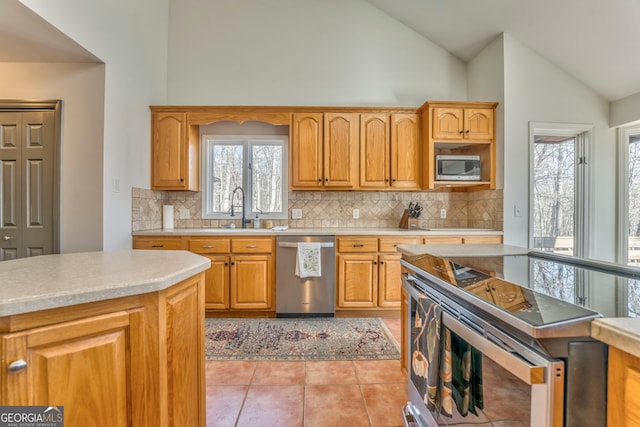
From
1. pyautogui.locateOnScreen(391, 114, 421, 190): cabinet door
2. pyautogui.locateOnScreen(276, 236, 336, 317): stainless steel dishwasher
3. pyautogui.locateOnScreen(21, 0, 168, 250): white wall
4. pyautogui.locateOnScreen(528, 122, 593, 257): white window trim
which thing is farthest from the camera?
pyautogui.locateOnScreen(391, 114, 421, 190): cabinet door

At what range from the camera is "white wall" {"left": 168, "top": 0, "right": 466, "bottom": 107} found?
11.3 ft

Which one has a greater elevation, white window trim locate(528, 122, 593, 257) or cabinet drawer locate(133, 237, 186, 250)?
white window trim locate(528, 122, 593, 257)

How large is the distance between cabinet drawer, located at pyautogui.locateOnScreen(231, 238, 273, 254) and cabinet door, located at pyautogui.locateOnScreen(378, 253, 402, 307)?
3.85 ft

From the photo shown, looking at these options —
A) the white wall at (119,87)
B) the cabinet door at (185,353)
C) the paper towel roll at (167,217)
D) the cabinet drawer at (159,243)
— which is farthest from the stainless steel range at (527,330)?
the paper towel roll at (167,217)

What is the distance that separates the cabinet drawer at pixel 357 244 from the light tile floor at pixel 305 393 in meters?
1.11

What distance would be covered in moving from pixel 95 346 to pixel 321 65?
11.6ft

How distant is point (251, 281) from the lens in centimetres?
288

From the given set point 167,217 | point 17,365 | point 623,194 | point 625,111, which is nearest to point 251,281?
point 167,217

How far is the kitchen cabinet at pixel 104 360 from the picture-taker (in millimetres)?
737

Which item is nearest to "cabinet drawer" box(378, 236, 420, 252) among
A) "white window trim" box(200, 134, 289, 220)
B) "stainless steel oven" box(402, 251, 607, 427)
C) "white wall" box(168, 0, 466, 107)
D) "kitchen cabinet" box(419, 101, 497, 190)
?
"kitchen cabinet" box(419, 101, 497, 190)

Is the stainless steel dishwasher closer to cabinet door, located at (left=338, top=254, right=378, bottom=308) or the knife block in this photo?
cabinet door, located at (left=338, top=254, right=378, bottom=308)

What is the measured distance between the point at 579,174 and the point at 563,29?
4.86 feet

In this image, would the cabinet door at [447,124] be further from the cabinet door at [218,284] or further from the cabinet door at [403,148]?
the cabinet door at [218,284]

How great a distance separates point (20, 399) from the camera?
0.74 meters
